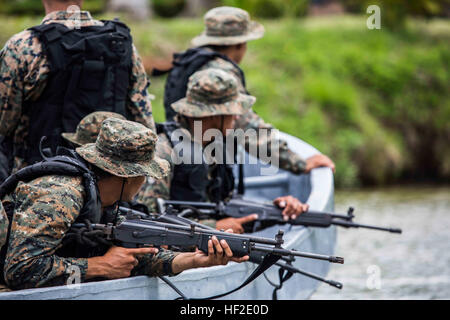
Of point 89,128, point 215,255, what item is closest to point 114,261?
point 215,255

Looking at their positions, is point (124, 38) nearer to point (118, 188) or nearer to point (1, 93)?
point (1, 93)

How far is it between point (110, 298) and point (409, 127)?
11182 mm

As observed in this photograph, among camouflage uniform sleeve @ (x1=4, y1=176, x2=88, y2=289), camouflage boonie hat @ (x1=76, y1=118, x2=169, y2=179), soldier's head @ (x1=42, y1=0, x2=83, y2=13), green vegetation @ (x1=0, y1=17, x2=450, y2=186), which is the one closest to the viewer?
camouflage uniform sleeve @ (x1=4, y1=176, x2=88, y2=289)

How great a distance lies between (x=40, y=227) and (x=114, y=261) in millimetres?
456

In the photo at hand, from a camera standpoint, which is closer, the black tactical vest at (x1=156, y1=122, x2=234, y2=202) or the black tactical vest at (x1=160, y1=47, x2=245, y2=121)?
the black tactical vest at (x1=156, y1=122, x2=234, y2=202)

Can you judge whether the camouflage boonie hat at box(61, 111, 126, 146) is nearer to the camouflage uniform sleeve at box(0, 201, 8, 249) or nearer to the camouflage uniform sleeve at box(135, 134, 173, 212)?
the camouflage uniform sleeve at box(135, 134, 173, 212)

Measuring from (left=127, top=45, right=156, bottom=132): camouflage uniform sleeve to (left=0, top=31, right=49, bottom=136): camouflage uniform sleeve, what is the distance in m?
0.56

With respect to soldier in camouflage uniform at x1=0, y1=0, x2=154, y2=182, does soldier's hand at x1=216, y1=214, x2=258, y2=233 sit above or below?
below

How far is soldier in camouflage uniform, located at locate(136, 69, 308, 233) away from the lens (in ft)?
15.9

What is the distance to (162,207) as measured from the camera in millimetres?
4715

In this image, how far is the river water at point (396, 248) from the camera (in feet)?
24.5

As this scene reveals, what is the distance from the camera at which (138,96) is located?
15.5 ft

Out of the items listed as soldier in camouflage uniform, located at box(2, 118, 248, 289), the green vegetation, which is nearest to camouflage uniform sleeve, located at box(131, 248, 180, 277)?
soldier in camouflage uniform, located at box(2, 118, 248, 289)
